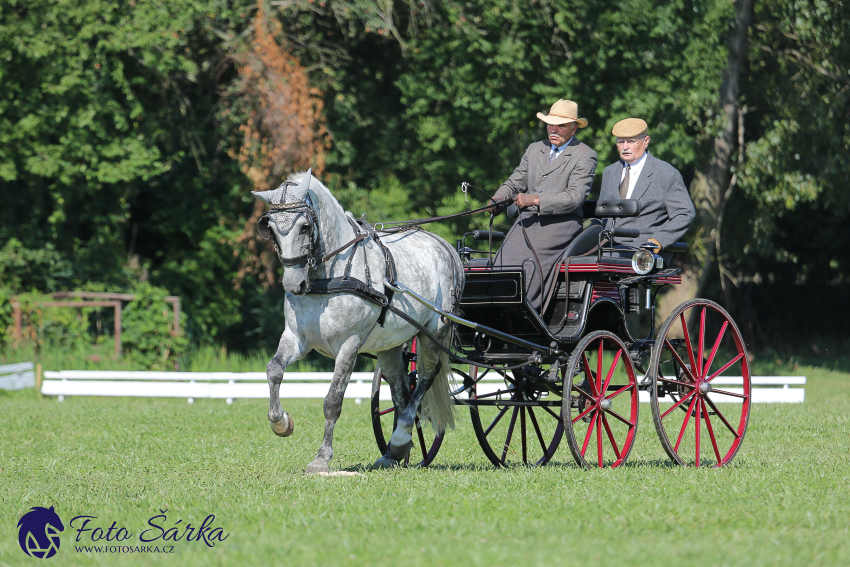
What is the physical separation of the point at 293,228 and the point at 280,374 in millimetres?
939

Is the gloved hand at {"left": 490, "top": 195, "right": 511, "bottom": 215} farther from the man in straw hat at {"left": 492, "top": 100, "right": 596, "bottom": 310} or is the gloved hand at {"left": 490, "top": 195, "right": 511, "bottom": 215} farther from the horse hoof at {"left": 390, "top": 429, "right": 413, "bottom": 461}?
the horse hoof at {"left": 390, "top": 429, "right": 413, "bottom": 461}

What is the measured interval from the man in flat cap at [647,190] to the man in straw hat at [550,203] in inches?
25.6

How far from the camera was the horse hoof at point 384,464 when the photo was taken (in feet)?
24.3

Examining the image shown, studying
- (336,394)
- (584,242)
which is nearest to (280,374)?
(336,394)

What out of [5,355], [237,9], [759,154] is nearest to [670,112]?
[759,154]

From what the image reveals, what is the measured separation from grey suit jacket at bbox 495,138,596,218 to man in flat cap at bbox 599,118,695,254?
661 mm

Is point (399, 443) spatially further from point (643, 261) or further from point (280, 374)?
point (643, 261)

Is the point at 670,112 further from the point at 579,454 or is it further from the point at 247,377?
the point at 579,454

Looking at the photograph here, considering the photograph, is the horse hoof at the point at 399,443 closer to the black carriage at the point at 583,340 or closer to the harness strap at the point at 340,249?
the black carriage at the point at 583,340

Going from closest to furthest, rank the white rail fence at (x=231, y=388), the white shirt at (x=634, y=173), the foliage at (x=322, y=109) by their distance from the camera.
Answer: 1. the white shirt at (x=634, y=173)
2. the white rail fence at (x=231, y=388)
3. the foliage at (x=322, y=109)

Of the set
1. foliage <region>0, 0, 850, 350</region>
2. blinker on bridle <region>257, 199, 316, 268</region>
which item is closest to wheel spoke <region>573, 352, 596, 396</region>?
blinker on bridle <region>257, 199, 316, 268</region>

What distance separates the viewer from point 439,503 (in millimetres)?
5660

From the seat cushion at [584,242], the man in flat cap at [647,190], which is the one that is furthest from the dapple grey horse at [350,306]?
the man in flat cap at [647,190]

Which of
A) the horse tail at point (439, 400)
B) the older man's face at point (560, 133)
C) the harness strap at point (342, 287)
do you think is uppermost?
the older man's face at point (560, 133)
